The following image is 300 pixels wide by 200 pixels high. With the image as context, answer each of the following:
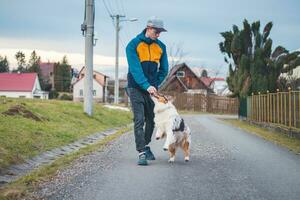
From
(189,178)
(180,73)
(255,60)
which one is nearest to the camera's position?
(189,178)

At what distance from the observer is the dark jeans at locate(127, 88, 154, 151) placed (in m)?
8.29

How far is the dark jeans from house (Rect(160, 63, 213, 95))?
6623cm

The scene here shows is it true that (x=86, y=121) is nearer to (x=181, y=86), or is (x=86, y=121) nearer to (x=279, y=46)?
(x=279, y=46)

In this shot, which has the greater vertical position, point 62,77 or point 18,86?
point 62,77

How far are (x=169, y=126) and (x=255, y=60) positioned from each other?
2682cm

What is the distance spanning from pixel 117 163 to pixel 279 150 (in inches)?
172

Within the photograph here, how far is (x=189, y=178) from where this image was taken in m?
6.81

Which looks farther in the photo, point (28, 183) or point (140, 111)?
point (140, 111)

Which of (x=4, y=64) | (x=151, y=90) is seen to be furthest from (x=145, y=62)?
(x=4, y=64)

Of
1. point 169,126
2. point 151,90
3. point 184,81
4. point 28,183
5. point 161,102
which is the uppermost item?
point 184,81

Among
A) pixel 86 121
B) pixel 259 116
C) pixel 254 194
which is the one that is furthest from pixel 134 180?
pixel 259 116

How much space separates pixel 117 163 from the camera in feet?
27.2

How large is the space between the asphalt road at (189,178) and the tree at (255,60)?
24.0 meters

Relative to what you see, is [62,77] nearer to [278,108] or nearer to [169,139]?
[278,108]
